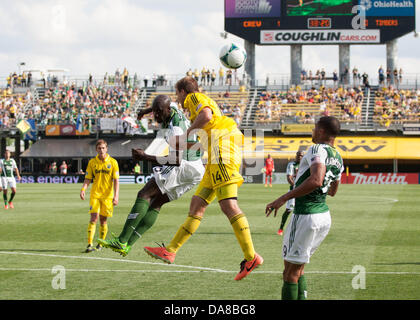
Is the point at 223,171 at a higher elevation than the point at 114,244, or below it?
higher

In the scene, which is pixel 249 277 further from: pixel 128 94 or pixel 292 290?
pixel 128 94

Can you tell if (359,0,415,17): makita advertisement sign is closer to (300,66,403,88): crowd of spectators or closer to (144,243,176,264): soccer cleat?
(300,66,403,88): crowd of spectators

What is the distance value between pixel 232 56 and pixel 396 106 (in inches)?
1663

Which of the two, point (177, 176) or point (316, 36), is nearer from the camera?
point (177, 176)

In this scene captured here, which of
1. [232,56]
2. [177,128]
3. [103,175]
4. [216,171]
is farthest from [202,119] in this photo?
[103,175]

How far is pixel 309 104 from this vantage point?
50625 mm

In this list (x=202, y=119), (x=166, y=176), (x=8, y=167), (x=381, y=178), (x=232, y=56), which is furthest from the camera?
(x=381, y=178)

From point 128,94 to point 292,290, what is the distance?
49.4 m

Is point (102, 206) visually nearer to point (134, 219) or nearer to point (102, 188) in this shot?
point (102, 188)

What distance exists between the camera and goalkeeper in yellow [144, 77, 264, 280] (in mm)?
7527

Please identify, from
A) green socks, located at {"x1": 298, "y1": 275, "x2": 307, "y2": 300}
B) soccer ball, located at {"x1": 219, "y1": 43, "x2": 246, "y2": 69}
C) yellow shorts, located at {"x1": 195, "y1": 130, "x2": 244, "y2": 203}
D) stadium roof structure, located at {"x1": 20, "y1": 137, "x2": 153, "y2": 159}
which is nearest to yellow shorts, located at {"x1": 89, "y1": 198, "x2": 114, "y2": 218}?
soccer ball, located at {"x1": 219, "y1": 43, "x2": 246, "y2": 69}

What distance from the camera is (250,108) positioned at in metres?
51.1

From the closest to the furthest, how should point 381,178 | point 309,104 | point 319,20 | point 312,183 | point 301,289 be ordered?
1. point 312,183
2. point 301,289
3. point 381,178
4. point 309,104
5. point 319,20

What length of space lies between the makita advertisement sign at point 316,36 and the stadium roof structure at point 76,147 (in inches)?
522
